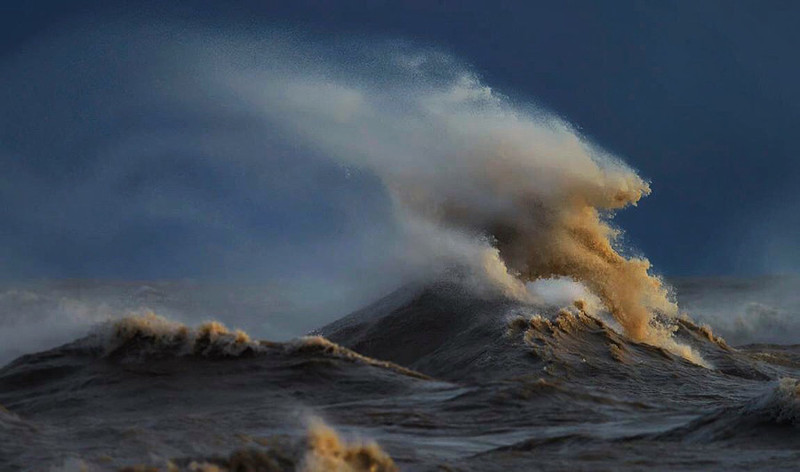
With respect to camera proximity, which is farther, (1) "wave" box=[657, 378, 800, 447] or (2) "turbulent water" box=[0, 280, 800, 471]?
(1) "wave" box=[657, 378, 800, 447]

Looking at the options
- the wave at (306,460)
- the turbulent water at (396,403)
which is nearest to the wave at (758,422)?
the turbulent water at (396,403)

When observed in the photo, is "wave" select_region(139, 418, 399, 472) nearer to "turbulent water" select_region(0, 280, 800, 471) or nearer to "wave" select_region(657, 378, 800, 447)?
"turbulent water" select_region(0, 280, 800, 471)

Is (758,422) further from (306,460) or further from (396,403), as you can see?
(306,460)

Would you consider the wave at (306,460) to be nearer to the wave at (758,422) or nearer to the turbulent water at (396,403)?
the turbulent water at (396,403)

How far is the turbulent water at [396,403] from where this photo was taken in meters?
6.62

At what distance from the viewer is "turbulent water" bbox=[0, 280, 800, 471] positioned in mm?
6621

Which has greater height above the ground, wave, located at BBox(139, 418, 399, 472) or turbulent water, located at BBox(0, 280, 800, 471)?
turbulent water, located at BBox(0, 280, 800, 471)

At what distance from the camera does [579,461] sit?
22.2 feet

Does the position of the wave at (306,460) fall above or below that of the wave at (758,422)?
below

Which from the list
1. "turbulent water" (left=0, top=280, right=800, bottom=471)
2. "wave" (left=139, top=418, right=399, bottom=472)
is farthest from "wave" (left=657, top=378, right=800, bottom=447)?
"wave" (left=139, top=418, right=399, bottom=472)

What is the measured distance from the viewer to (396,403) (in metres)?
9.03

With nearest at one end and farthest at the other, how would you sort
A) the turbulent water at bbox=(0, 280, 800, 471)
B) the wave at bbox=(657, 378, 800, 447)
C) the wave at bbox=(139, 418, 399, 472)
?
the wave at bbox=(139, 418, 399, 472)
the turbulent water at bbox=(0, 280, 800, 471)
the wave at bbox=(657, 378, 800, 447)


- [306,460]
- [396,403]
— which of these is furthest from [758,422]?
[306,460]

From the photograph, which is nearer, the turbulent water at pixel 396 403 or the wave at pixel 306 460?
the wave at pixel 306 460
